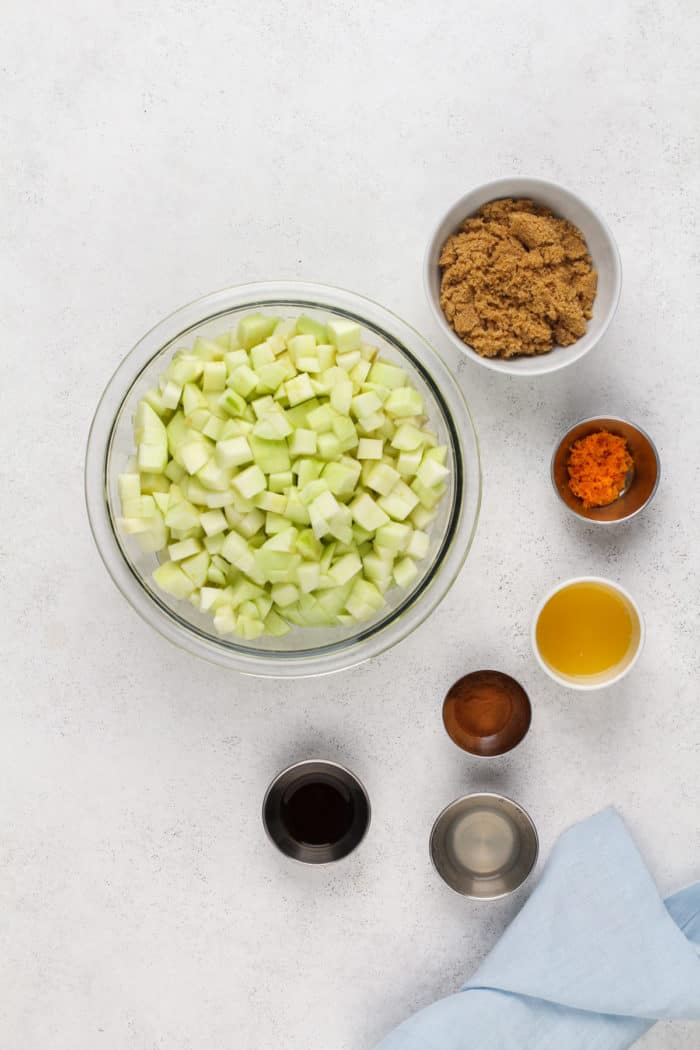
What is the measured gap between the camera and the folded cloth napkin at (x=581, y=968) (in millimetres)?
1864

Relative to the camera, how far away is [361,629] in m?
1.71

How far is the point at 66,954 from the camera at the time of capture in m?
2.01

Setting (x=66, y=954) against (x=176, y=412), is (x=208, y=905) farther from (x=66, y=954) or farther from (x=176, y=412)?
(x=176, y=412)

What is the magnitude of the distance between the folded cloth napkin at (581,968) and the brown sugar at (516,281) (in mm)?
1124

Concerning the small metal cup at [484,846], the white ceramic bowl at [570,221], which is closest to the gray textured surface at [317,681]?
the small metal cup at [484,846]

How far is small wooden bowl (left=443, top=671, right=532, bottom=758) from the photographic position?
186cm

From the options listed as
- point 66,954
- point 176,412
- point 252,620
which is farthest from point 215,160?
point 66,954

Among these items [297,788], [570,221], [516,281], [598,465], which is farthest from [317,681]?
[570,221]

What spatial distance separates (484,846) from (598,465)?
36.2 inches

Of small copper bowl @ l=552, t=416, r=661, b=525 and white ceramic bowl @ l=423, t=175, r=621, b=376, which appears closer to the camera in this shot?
white ceramic bowl @ l=423, t=175, r=621, b=376

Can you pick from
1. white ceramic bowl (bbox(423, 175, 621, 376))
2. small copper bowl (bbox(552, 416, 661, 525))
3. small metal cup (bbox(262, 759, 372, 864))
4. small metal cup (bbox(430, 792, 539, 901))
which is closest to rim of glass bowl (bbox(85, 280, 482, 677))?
white ceramic bowl (bbox(423, 175, 621, 376))

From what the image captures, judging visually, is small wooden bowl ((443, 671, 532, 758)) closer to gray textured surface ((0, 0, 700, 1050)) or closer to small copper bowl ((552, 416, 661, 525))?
gray textured surface ((0, 0, 700, 1050))

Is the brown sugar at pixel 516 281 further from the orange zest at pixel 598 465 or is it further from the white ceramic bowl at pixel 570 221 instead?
the orange zest at pixel 598 465

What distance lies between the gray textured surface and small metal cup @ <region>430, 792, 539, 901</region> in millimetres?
53
